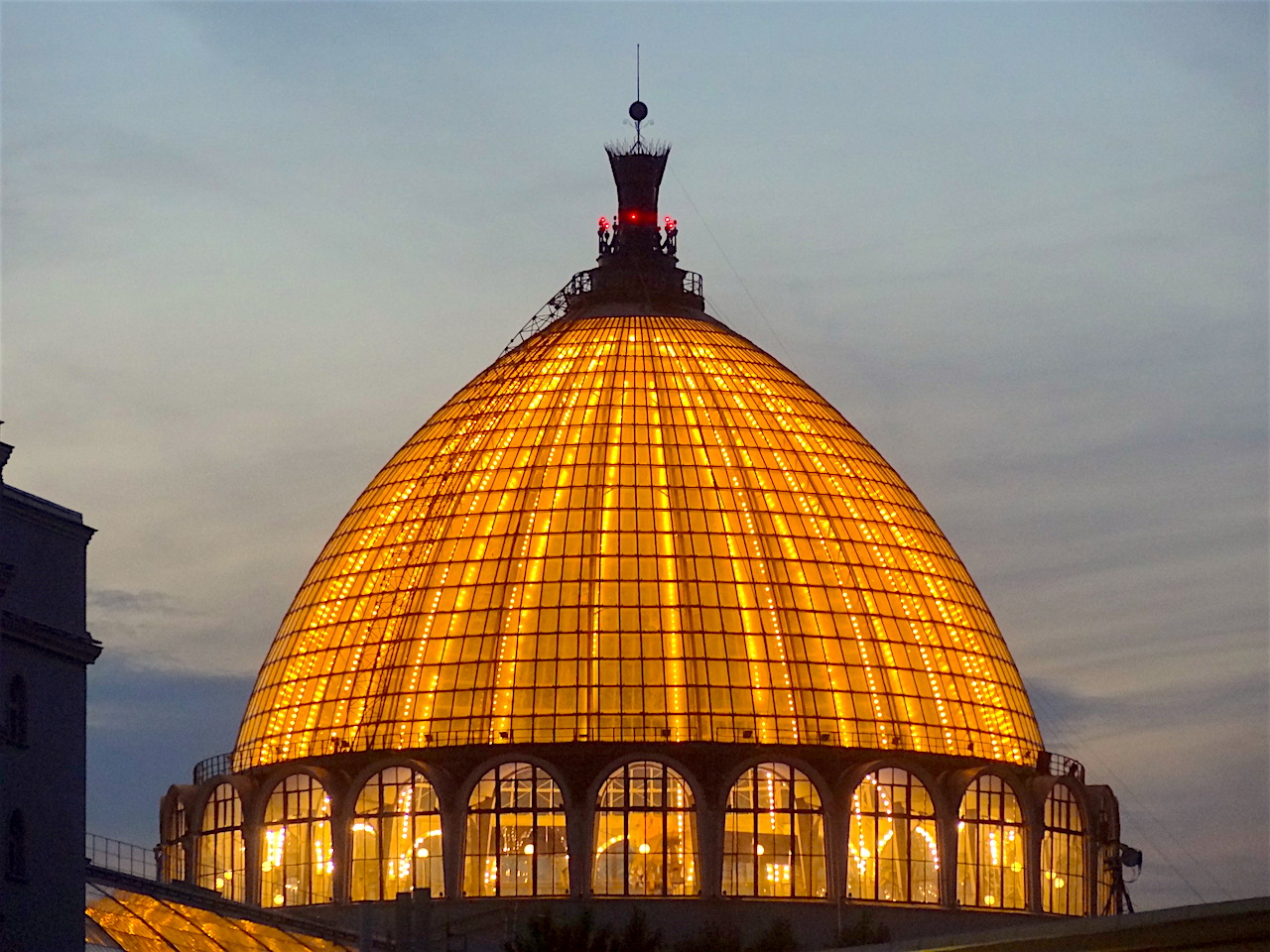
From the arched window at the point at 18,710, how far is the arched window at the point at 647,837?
2828cm

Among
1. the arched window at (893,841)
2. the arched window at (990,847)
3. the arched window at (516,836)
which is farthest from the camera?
the arched window at (990,847)

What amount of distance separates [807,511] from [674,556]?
406 centimetres

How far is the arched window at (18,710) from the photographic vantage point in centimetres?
6606

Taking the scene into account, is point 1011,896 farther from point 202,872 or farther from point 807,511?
point 202,872

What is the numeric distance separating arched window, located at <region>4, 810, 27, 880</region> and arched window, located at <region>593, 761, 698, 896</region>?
28.0 m

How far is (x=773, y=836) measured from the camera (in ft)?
306

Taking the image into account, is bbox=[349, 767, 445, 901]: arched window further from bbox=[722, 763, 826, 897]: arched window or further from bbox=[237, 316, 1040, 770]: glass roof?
bbox=[722, 763, 826, 897]: arched window

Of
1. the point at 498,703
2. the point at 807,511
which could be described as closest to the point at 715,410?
the point at 807,511

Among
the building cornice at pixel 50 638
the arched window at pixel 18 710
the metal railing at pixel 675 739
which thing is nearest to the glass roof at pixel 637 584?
the metal railing at pixel 675 739

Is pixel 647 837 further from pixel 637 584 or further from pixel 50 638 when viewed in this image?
pixel 50 638

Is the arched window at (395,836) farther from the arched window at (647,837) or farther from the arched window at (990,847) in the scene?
the arched window at (990,847)

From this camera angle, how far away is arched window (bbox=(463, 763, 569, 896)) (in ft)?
305

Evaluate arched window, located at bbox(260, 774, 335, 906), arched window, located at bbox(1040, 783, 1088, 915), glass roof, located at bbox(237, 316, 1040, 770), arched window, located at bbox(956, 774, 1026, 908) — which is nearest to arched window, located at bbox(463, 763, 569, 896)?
glass roof, located at bbox(237, 316, 1040, 770)

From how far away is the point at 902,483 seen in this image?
104000 millimetres
